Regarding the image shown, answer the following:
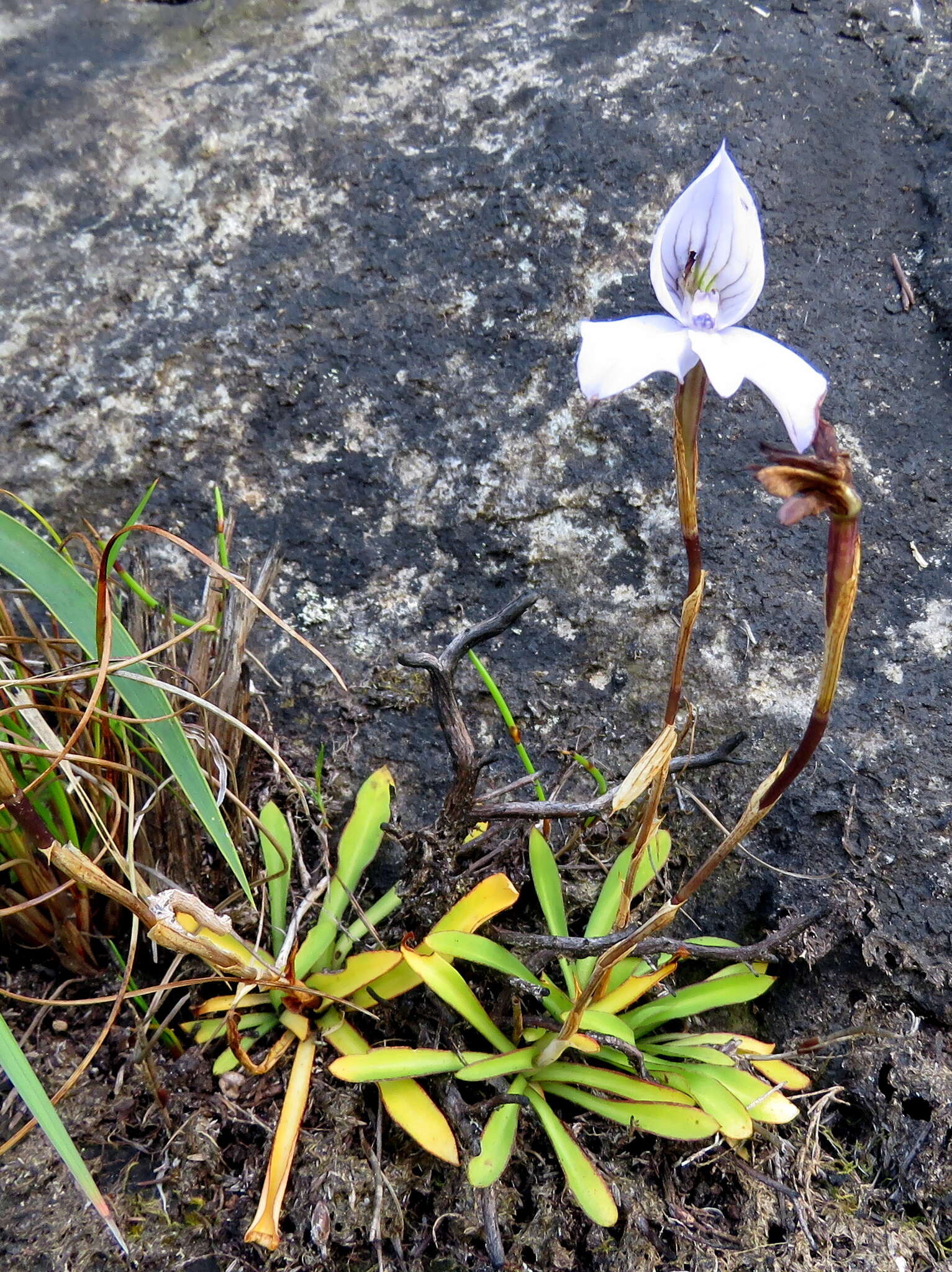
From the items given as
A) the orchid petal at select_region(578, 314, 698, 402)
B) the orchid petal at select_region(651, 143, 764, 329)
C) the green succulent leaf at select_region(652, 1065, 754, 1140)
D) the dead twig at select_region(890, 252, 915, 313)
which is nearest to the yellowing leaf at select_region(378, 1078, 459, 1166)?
the green succulent leaf at select_region(652, 1065, 754, 1140)

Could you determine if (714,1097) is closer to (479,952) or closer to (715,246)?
(479,952)

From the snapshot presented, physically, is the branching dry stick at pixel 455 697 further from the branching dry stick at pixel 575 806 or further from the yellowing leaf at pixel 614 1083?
the yellowing leaf at pixel 614 1083

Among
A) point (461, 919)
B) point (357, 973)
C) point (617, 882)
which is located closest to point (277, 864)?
point (357, 973)

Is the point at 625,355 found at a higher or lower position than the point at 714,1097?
higher

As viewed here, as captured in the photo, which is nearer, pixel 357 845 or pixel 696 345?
pixel 696 345

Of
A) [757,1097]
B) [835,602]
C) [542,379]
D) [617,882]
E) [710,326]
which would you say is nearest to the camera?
[835,602]

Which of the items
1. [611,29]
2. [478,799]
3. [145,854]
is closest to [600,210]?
[611,29]

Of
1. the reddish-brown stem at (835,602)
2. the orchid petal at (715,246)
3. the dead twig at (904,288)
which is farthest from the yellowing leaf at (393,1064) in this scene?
the dead twig at (904,288)

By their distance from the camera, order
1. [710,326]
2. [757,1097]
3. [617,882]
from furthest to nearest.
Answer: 1. [617,882]
2. [757,1097]
3. [710,326]
